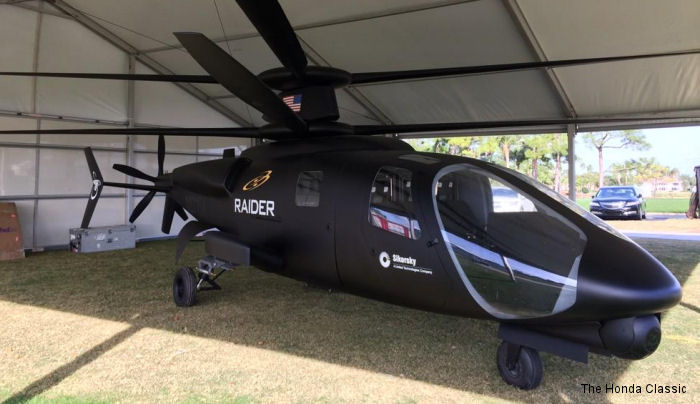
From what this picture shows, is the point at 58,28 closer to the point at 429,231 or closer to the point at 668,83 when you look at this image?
the point at 429,231

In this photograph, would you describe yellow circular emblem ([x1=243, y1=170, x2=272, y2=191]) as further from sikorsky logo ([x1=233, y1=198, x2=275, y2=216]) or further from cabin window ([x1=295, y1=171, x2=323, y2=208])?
cabin window ([x1=295, y1=171, x2=323, y2=208])

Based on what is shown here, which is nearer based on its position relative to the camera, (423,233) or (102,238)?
(423,233)

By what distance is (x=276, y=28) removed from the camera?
3217 mm

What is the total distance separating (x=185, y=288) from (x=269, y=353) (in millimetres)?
1981

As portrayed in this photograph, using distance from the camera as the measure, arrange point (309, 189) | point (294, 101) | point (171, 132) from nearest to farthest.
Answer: point (309, 189) → point (294, 101) → point (171, 132)

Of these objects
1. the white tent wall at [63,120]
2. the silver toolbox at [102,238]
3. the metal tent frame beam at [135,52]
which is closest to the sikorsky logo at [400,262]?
the silver toolbox at [102,238]

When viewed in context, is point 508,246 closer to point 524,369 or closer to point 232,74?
point 524,369

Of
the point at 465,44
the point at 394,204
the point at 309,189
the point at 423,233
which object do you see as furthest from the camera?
the point at 465,44

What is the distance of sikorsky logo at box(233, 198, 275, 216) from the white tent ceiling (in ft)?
14.7

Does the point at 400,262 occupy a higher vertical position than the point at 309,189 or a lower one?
lower

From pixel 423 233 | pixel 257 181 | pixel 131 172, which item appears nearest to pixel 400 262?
pixel 423 233

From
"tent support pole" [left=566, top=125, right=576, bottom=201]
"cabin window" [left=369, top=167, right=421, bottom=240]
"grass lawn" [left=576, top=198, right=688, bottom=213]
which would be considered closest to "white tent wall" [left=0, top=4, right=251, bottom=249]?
"cabin window" [left=369, top=167, right=421, bottom=240]

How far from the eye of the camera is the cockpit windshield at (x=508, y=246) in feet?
9.49

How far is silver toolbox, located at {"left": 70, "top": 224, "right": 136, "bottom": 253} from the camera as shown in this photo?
31.7ft
